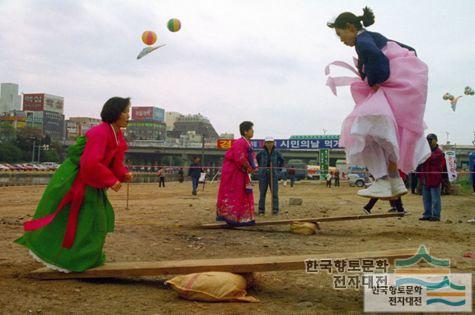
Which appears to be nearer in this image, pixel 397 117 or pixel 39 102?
pixel 397 117

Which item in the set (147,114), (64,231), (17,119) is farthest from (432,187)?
(147,114)

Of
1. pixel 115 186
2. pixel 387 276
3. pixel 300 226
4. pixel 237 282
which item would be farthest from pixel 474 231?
pixel 115 186

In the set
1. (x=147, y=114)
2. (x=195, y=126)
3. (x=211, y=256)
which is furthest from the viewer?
(x=195, y=126)

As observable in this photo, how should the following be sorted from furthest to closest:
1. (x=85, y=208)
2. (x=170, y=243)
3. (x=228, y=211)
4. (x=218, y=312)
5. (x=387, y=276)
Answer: (x=228, y=211)
(x=170, y=243)
(x=85, y=208)
(x=387, y=276)
(x=218, y=312)

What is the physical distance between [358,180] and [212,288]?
2956 cm

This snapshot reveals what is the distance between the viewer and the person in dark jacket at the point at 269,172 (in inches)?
419

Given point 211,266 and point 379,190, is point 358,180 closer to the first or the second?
point 379,190

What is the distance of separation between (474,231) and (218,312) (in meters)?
6.01

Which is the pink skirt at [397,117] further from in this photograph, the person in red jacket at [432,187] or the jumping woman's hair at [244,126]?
the person in red jacket at [432,187]

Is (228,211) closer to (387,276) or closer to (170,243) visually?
(170,243)

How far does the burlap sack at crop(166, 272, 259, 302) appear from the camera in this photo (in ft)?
10.6

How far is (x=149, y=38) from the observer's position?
20.6m

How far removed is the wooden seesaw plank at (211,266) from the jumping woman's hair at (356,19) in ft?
6.34

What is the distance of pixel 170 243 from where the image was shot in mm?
5754
